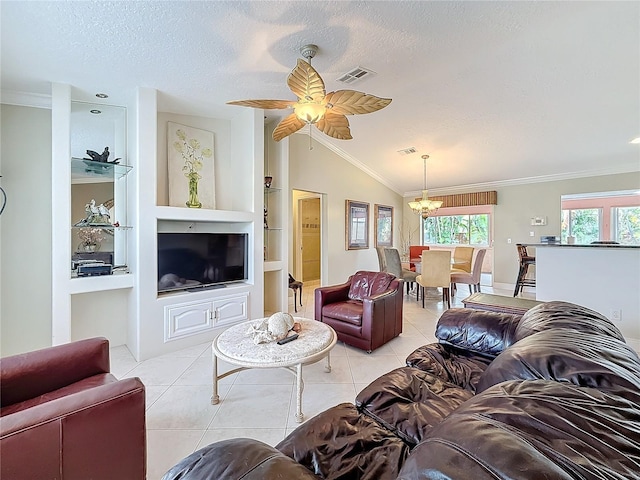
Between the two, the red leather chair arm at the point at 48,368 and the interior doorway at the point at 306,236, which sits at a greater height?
the interior doorway at the point at 306,236

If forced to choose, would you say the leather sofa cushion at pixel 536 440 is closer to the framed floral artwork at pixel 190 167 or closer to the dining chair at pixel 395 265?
the framed floral artwork at pixel 190 167

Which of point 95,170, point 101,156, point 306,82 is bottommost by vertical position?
point 95,170

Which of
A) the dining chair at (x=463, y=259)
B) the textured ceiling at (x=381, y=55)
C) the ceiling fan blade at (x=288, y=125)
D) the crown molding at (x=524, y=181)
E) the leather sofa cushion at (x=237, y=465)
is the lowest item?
the leather sofa cushion at (x=237, y=465)

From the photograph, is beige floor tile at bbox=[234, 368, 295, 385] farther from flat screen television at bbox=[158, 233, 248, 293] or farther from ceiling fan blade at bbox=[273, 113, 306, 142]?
ceiling fan blade at bbox=[273, 113, 306, 142]

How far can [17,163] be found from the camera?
2.72 metres

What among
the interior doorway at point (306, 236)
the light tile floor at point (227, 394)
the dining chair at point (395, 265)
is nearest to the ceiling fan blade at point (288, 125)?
the light tile floor at point (227, 394)

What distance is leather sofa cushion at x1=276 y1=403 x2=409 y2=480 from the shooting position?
3.21ft

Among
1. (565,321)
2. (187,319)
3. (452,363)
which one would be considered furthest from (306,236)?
(565,321)

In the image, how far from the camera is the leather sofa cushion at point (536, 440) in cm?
47

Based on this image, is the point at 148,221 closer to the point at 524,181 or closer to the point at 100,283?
the point at 100,283

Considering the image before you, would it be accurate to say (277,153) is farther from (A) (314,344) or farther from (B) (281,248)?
(A) (314,344)

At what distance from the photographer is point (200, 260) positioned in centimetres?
331

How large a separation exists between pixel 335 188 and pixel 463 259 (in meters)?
3.12

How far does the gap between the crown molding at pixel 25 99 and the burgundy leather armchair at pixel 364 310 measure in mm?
3468
